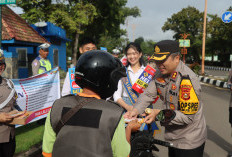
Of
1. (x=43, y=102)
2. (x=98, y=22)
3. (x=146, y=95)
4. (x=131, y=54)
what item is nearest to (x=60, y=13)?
(x=98, y=22)

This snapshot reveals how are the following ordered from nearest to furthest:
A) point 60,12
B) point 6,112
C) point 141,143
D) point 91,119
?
point 91,119
point 141,143
point 6,112
point 60,12

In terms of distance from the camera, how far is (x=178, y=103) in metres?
2.06

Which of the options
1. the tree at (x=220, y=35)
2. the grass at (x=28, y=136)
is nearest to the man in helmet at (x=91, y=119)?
the grass at (x=28, y=136)

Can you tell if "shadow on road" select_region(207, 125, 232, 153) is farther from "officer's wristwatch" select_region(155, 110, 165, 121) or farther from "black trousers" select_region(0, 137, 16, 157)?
"black trousers" select_region(0, 137, 16, 157)

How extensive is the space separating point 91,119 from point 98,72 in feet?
0.95

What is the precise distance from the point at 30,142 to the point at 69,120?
3245mm

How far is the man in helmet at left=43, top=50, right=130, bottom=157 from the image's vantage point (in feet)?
4.30

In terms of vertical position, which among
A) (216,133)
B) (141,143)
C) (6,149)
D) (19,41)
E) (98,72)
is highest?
(19,41)

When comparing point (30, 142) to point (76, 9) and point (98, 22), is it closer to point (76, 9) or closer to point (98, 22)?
point (76, 9)

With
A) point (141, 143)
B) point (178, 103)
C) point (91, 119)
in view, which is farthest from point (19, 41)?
point (91, 119)

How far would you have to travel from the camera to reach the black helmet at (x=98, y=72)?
141cm

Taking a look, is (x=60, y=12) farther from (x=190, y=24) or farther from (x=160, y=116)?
(x=190, y=24)

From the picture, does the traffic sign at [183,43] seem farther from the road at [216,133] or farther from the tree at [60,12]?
the road at [216,133]

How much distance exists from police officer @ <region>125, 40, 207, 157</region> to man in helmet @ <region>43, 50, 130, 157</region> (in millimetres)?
732
